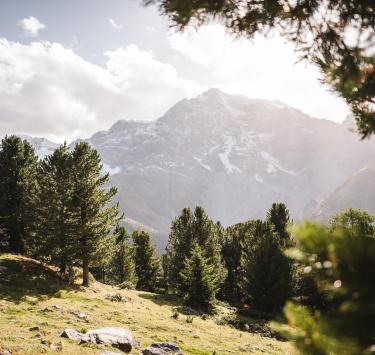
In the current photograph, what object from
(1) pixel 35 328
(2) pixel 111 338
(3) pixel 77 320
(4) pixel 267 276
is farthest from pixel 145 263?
(2) pixel 111 338

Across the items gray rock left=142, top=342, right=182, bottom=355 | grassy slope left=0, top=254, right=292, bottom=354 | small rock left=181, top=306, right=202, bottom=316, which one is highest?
gray rock left=142, top=342, right=182, bottom=355

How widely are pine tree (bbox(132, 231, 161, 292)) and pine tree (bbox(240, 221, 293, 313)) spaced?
24434 mm

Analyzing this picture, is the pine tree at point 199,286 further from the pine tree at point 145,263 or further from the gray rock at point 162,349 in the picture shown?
the pine tree at point 145,263

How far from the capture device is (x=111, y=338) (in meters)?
20.1

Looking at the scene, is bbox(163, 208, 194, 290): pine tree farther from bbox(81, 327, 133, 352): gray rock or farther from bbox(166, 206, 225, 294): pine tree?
bbox(81, 327, 133, 352): gray rock

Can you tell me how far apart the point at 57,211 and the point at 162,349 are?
22.6 metres

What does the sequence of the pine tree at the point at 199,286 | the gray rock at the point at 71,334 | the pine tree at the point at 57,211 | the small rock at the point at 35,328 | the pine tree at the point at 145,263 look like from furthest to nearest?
the pine tree at the point at 145,263 → the pine tree at the point at 199,286 → the pine tree at the point at 57,211 → the small rock at the point at 35,328 → the gray rock at the point at 71,334

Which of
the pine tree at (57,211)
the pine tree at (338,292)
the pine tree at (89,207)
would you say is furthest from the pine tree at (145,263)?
the pine tree at (338,292)

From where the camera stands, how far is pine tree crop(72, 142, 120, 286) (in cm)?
3794

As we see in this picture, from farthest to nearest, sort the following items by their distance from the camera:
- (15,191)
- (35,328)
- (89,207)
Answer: (15,191) < (89,207) < (35,328)

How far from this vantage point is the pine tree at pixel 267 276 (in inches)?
1842

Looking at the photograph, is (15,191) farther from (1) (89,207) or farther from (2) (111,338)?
(2) (111,338)

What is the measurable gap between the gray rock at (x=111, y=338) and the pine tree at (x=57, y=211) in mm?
17768

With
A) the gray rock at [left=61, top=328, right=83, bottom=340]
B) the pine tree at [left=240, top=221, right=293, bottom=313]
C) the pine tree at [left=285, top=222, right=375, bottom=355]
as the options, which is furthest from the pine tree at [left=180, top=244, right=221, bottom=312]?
the pine tree at [left=285, top=222, right=375, bottom=355]
